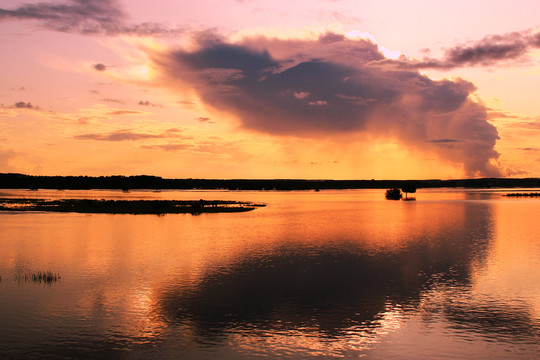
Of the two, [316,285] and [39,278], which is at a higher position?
[39,278]

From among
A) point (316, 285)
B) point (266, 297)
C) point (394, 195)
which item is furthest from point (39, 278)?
point (394, 195)

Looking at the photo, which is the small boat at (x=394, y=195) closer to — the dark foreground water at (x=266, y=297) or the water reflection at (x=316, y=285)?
the dark foreground water at (x=266, y=297)

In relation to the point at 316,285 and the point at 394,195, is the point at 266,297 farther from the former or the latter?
the point at 394,195

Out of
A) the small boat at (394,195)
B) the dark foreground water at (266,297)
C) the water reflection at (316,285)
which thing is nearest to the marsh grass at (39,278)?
the dark foreground water at (266,297)

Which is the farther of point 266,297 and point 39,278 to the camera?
point 39,278

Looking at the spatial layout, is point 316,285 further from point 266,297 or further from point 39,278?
point 39,278

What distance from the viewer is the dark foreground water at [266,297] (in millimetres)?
19391

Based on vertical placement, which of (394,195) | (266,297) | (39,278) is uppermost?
(394,195)

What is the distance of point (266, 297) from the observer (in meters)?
27.3

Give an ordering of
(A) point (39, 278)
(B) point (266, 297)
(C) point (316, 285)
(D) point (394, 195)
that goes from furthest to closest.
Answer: (D) point (394, 195) → (A) point (39, 278) → (C) point (316, 285) → (B) point (266, 297)

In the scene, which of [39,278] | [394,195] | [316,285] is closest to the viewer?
[316,285]

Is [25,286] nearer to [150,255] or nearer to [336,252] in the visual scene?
[150,255]

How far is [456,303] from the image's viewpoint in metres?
26.2

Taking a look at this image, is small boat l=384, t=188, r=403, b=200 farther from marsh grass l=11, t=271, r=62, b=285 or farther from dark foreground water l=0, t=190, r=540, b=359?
marsh grass l=11, t=271, r=62, b=285
